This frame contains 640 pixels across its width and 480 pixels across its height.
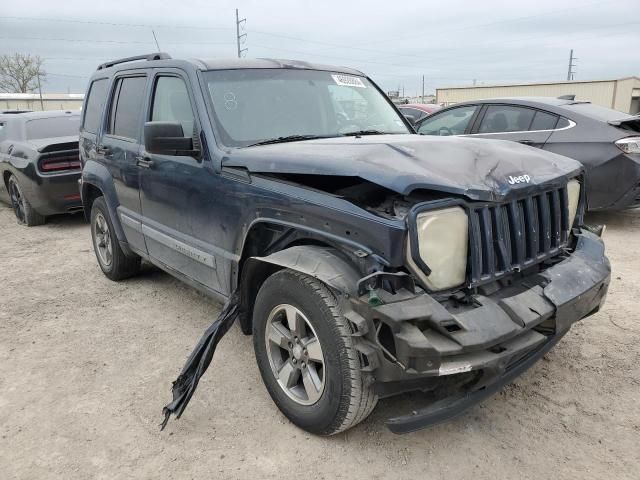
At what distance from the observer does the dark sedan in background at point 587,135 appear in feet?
19.5

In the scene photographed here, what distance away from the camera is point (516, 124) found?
6656 millimetres

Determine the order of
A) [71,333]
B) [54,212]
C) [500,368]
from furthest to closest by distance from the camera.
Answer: [54,212], [71,333], [500,368]

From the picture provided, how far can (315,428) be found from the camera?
8.73 feet

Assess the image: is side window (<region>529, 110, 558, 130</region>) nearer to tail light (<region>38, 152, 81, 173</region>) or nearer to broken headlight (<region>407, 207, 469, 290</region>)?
broken headlight (<region>407, 207, 469, 290</region>)

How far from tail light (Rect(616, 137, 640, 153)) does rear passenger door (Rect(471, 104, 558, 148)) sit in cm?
78

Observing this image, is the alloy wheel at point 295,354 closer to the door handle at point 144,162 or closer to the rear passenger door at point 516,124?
the door handle at point 144,162

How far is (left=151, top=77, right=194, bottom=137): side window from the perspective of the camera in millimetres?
3607

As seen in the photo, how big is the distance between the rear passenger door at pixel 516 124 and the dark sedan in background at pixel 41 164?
5722 millimetres

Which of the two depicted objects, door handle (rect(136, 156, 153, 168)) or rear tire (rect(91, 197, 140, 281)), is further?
rear tire (rect(91, 197, 140, 281))

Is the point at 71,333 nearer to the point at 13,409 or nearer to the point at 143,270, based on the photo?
the point at 13,409

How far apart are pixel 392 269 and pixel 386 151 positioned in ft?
2.28

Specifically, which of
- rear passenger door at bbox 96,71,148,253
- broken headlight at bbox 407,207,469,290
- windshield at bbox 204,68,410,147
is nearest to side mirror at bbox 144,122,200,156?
windshield at bbox 204,68,410,147

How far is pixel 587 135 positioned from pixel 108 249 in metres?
5.55

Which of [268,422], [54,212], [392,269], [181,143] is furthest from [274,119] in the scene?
[54,212]
